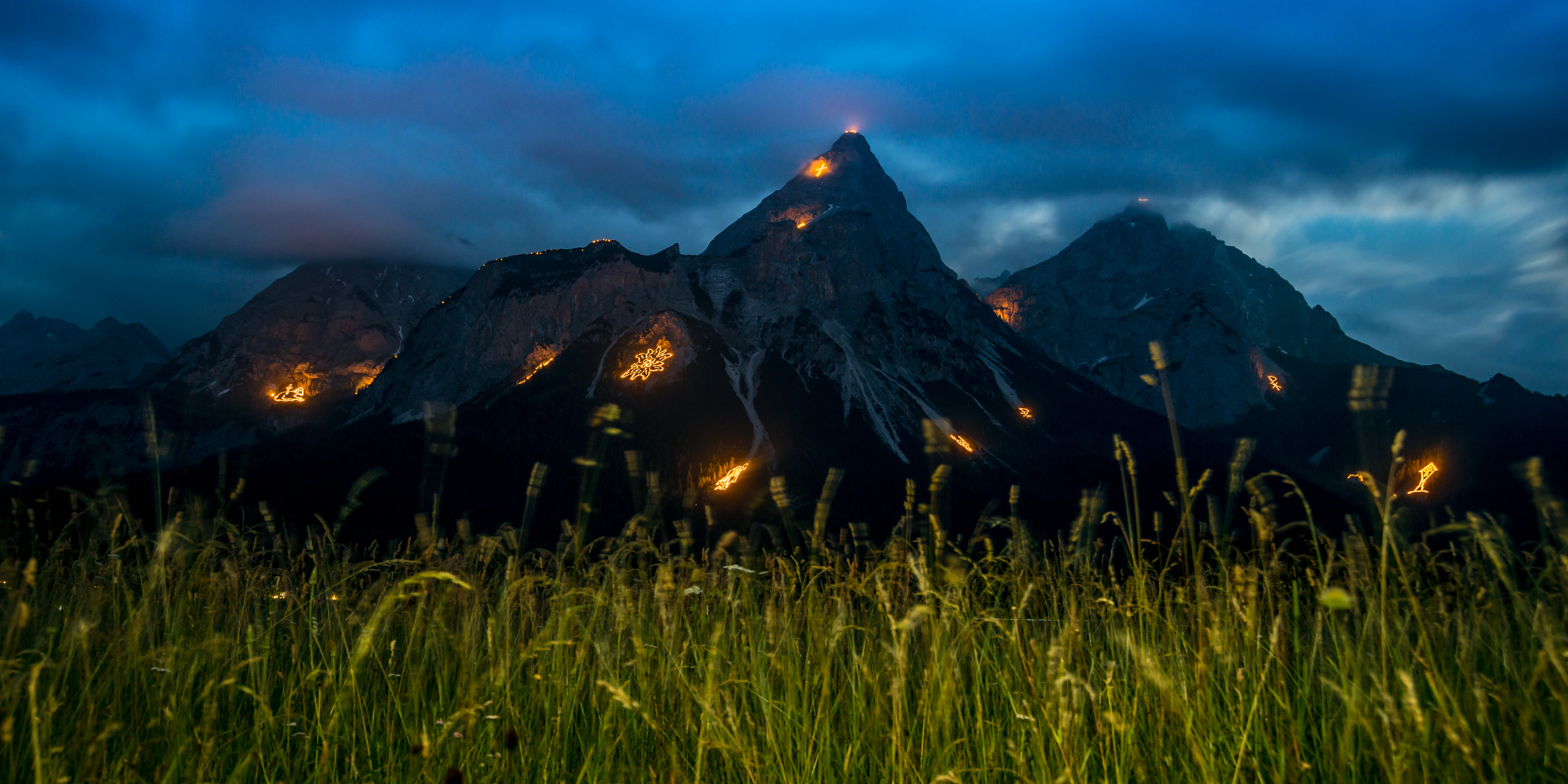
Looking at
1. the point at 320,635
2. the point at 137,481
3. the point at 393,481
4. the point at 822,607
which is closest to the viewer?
the point at 822,607

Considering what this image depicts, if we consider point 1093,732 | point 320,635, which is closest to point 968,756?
point 1093,732

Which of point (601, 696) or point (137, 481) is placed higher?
point (601, 696)

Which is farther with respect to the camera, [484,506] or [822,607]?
[484,506]

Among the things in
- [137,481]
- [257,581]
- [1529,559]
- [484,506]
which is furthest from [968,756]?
[484,506]

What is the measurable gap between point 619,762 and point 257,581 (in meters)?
4.28

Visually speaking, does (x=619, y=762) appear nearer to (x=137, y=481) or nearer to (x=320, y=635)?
(x=320, y=635)

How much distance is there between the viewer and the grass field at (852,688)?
2631mm

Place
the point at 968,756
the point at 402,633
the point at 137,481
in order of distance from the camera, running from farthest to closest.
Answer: the point at 137,481 < the point at 402,633 < the point at 968,756

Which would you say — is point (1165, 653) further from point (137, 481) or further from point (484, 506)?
point (484, 506)

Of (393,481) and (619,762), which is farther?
(393,481)

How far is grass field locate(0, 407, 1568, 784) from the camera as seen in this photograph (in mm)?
2631

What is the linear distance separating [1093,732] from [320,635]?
4.93 meters

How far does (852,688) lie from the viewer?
134 inches

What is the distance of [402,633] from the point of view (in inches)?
226
